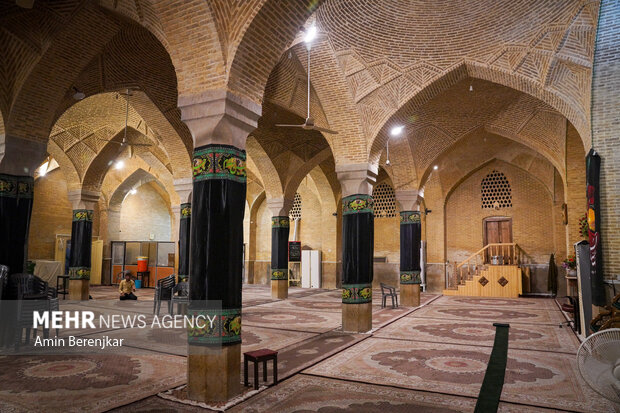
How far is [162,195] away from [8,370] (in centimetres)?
1759

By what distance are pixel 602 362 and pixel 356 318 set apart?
4.38 meters

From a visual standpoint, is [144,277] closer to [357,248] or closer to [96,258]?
[96,258]

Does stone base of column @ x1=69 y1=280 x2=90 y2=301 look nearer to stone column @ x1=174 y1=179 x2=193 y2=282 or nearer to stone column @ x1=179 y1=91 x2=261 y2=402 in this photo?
stone column @ x1=174 y1=179 x2=193 y2=282

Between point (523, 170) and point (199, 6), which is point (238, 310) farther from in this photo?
point (523, 170)

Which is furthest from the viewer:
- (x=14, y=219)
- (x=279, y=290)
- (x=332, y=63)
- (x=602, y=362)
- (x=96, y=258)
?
(x=96, y=258)

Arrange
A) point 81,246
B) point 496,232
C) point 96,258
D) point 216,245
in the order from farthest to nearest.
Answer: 1. point 96,258
2. point 496,232
3. point 81,246
4. point 216,245

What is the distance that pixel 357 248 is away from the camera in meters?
7.93

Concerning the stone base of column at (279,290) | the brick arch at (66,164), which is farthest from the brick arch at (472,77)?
the brick arch at (66,164)

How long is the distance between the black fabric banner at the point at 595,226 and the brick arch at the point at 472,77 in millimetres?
1123

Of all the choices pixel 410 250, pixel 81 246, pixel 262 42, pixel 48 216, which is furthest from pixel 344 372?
pixel 48 216

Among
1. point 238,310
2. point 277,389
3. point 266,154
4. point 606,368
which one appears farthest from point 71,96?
point 606,368

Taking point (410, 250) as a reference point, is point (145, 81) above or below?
above

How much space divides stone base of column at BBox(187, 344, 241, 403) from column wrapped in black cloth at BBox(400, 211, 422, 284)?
8137 mm

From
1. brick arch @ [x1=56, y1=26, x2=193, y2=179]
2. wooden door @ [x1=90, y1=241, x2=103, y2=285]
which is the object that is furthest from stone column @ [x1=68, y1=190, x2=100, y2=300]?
wooden door @ [x1=90, y1=241, x2=103, y2=285]
